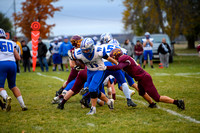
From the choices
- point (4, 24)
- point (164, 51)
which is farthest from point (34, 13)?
point (4, 24)

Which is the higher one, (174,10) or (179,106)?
→ (174,10)

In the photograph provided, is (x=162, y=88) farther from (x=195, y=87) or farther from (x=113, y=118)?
(x=113, y=118)

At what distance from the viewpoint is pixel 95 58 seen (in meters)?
5.79

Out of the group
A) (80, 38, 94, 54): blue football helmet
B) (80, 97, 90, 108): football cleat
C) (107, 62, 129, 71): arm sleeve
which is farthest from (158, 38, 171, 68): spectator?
(80, 38, 94, 54): blue football helmet

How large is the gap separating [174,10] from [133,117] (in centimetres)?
2023

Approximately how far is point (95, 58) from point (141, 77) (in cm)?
105

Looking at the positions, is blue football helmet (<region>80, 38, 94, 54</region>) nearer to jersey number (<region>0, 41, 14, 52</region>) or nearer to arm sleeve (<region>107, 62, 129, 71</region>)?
arm sleeve (<region>107, 62, 129, 71</region>)

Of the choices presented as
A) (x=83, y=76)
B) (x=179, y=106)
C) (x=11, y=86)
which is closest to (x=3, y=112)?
(x=11, y=86)

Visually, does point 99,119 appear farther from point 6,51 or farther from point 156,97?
point 6,51

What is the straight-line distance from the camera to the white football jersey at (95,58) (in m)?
5.76

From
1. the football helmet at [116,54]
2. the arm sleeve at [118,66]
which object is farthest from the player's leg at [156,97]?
the football helmet at [116,54]

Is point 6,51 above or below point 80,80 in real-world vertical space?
above

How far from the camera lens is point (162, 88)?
30.0 feet

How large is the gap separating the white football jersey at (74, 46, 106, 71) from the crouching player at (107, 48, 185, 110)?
0.81 feet
